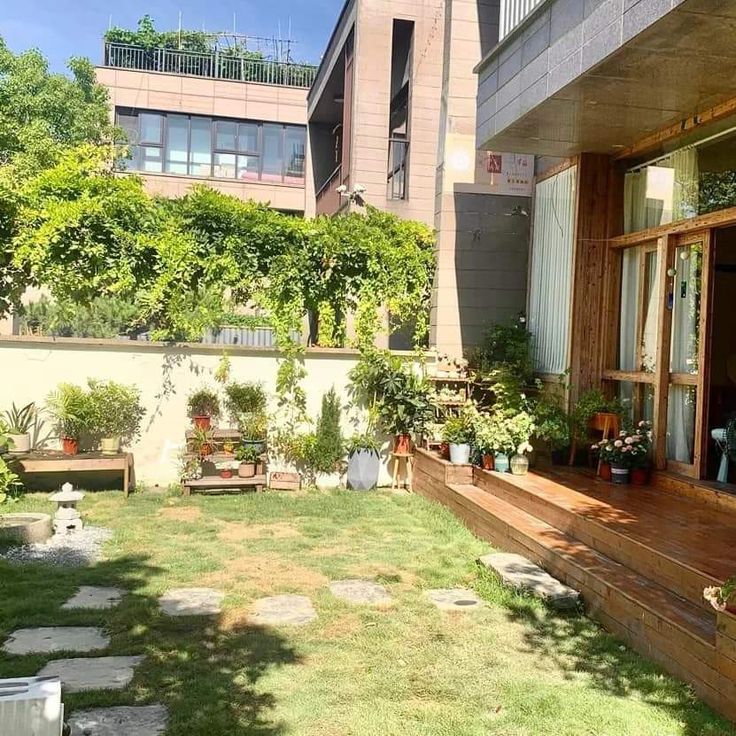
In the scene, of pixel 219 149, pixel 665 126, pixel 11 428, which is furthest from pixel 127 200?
pixel 219 149

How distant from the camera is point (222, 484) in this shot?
790 cm

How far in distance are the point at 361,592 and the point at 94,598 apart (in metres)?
1.72

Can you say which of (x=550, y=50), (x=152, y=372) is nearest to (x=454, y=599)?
(x=550, y=50)

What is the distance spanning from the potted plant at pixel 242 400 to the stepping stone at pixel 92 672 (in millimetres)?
4795

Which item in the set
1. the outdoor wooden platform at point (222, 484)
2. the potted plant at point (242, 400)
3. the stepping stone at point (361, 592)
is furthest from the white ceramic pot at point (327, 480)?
the stepping stone at point (361, 592)

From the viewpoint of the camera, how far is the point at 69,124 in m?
18.1

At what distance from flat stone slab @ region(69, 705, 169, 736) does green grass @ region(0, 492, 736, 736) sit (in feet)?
0.21

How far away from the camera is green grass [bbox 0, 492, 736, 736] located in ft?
10.3

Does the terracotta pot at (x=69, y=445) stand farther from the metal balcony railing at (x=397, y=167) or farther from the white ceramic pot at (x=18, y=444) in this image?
the metal balcony railing at (x=397, y=167)

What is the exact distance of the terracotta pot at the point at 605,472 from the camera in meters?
6.75

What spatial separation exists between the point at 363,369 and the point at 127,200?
3252 millimetres

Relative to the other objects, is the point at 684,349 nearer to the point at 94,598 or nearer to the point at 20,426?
the point at 94,598

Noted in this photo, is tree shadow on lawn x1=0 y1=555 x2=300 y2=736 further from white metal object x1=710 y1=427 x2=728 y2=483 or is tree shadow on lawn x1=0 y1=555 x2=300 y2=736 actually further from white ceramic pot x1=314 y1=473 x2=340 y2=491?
white metal object x1=710 y1=427 x2=728 y2=483

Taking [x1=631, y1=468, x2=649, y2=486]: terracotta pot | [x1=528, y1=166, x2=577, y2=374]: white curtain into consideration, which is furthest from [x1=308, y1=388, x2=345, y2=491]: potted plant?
[x1=631, y1=468, x2=649, y2=486]: terracotta pot
